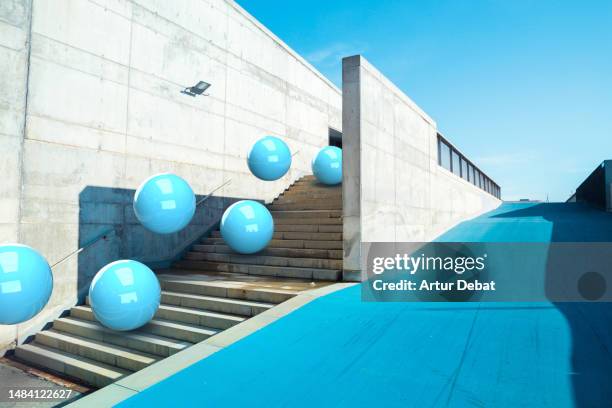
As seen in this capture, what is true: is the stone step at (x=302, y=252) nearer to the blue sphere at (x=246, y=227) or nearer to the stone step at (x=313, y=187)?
the blue sphere at (x=246, y=227)

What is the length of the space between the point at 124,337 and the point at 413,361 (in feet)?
14.5

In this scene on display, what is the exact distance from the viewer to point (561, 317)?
5.29 meters

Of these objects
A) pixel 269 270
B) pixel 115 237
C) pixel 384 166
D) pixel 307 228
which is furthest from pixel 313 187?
pixel 115 237

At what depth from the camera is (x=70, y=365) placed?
20.2ft

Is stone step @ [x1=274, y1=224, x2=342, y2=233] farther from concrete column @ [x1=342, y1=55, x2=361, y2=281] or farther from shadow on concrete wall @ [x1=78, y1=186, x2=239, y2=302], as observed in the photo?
shadow on concrete wall @ [x1=78, y1=186, x2=239, y2=302]

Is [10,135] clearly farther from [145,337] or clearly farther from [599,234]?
[599,234]

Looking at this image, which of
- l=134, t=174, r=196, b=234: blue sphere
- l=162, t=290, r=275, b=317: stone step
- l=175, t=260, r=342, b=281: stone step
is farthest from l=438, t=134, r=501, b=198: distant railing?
l=162, t=290, r=275, b=317: stone step

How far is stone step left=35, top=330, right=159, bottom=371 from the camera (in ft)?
18.9

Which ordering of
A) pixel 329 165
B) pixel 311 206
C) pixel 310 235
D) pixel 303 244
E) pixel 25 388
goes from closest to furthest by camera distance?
pixel 25 388 → pixel 303 244 → pixel 310 235 → pixel 311 206 → pixel 329 165

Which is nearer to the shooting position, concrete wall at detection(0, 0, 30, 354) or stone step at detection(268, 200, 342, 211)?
concrete wall at detection(0, 0, 30, 354)

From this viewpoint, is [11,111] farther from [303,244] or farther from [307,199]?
[307,199]

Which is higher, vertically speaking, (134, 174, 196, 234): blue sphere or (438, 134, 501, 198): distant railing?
(438, 134, 501, 198): distant railing

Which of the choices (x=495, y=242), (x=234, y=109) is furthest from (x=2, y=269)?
(x=495, y=242)

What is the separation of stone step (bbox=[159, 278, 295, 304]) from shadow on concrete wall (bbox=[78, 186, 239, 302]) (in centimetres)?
149
